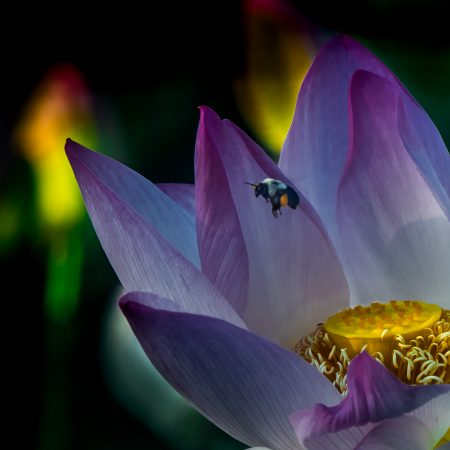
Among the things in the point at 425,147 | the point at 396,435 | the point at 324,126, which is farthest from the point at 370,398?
the point at 324,126

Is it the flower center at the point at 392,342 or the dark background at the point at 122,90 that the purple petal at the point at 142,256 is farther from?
the dark background at the point at 122,90

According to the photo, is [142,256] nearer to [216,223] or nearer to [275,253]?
[216,223]

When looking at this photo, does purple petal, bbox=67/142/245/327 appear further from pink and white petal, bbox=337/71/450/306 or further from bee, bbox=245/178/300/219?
pink and white petal, bbox=337/71/450/306

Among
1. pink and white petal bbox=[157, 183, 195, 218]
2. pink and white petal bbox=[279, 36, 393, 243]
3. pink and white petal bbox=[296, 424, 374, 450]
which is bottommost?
pink and white petal bbox=[296, 424, 374, 450]

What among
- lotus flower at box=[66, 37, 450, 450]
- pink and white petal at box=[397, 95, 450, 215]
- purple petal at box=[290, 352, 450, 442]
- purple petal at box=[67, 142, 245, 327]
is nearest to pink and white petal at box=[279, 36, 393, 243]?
lotus flower at box=[66, 37, 450, 450]

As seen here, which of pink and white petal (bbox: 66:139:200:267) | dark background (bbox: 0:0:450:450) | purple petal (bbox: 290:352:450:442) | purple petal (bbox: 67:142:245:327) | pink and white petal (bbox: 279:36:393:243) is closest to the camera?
purple petal (bbox: 290:352:450:442)

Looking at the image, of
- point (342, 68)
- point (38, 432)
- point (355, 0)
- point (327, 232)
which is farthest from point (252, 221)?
point (355, 0)
